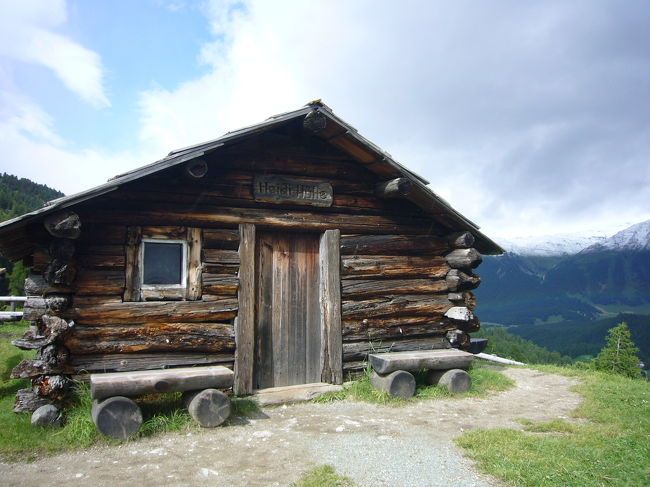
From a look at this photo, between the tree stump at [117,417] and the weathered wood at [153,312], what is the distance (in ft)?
4.21

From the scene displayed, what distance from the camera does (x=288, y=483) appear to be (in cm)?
427

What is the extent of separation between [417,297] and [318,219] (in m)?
2.42

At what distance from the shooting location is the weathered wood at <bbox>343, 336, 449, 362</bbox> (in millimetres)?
7977

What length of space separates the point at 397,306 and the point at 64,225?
5.44 metres

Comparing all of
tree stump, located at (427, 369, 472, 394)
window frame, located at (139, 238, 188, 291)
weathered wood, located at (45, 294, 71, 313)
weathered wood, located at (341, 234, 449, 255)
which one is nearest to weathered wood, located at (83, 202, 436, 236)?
weathered wood, located at (341, 234, 449, 255)

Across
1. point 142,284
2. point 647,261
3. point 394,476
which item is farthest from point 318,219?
point 647,261

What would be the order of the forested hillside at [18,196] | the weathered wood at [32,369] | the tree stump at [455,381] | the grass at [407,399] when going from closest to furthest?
1. the weathered wood at [32,369]
2. the grass at [407,399]
3. the tree stump at [455,381]
4. the forested hillside at [18,196]

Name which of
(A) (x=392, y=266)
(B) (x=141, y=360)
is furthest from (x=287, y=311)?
(B) (x=141, y=360)

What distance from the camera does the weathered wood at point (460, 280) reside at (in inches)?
346

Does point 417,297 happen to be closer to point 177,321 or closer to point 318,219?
point 318,219

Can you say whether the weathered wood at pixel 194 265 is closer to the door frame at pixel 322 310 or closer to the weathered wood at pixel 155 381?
the door frame at pixel 322 310

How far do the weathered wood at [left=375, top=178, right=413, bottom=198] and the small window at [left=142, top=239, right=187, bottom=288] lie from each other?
3.53 meters

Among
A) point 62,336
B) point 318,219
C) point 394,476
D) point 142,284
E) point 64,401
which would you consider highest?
point 318,219

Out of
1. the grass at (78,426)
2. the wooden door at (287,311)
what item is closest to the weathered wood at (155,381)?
the grass at (78,426)
